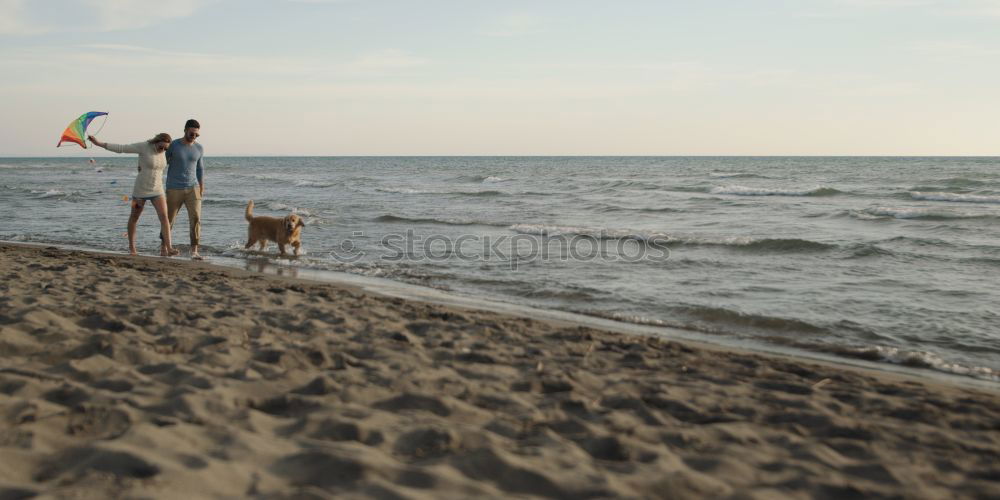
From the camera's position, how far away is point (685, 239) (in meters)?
12.6

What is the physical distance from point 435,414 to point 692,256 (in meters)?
8.07

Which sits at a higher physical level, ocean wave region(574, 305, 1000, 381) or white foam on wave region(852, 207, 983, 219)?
white foam on wave region(852, 207, 983, 219)

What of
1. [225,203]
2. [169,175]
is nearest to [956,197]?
[225,203]

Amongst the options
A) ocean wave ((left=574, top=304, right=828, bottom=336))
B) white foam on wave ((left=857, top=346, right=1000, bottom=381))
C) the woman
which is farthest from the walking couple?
white foam on wave ((left=857, top=346, right=1000, bottom=381))

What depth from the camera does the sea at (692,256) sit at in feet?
21.4

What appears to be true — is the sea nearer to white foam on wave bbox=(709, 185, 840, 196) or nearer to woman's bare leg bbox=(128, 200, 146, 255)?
woman's bare leg bbox=(128, 200, 146, 255)

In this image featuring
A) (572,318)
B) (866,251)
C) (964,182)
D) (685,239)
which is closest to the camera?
(572,318)

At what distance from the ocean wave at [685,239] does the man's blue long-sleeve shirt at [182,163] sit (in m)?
6.56

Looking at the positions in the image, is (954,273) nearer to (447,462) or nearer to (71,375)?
(447,462)

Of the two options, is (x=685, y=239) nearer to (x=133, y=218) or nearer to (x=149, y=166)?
(x=149, y=166)

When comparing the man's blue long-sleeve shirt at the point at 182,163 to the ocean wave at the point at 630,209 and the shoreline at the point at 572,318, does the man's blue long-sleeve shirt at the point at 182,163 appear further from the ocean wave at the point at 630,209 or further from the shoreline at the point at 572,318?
the ocean wave at the point at 630,209

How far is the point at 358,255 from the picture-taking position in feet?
35.8

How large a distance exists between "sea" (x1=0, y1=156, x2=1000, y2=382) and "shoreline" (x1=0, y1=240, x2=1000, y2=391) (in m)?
0.07

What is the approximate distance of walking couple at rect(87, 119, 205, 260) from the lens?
8.88 m
